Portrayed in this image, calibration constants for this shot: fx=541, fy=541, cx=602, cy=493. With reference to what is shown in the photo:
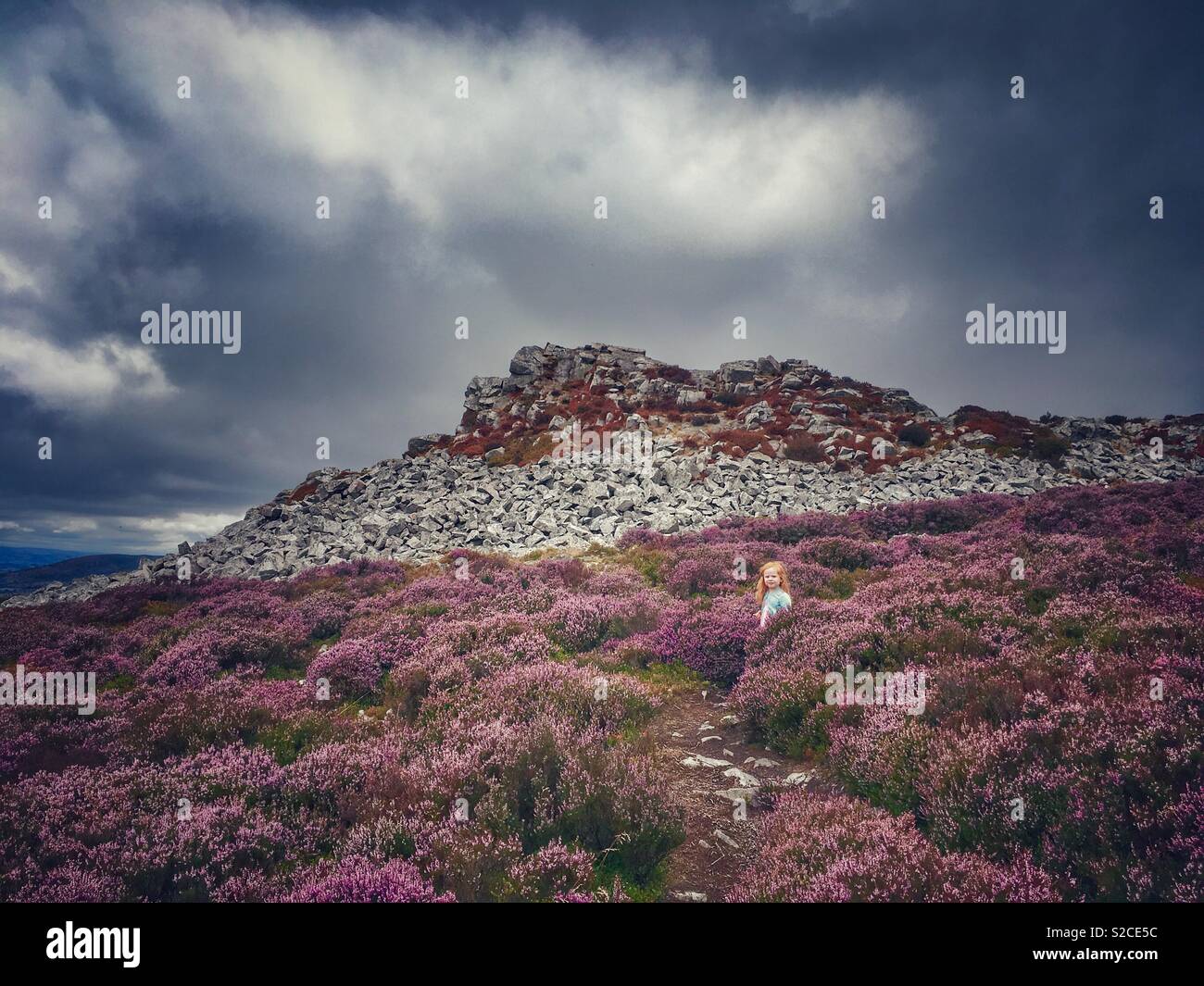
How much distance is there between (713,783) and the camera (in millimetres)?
5914

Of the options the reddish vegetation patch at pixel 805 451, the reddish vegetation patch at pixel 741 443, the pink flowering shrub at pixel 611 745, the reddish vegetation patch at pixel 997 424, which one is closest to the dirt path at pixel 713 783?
the pink flowering shrub at pixel 611 745

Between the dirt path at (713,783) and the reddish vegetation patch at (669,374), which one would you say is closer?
the dirt path at (713,783)

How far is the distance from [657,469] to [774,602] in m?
20.7

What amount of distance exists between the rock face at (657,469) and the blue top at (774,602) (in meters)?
12.3

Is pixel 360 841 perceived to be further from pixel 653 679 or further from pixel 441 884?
pixel 653 679

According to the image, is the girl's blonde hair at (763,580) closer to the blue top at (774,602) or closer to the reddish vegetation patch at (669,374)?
the blue top at (774,602)

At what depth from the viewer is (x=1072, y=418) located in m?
46.1

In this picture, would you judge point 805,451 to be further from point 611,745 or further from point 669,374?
point 611,745

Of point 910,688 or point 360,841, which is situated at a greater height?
point 910,688

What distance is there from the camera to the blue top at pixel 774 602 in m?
9.55

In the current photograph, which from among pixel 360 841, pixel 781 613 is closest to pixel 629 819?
pixel 360 841

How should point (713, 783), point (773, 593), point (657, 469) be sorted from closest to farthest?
point (713, 783), point (773, 593), point (657, 469)

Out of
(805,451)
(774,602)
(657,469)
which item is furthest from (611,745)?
(805,451)
